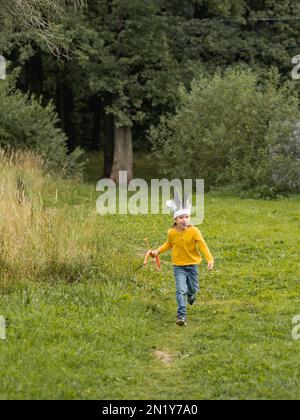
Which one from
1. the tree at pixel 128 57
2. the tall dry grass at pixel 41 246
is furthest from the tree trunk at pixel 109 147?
the tall dry grass at pixel 41 246

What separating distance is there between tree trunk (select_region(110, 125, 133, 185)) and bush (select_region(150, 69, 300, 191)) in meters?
3.60

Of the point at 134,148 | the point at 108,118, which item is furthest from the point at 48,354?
the point at 134,148

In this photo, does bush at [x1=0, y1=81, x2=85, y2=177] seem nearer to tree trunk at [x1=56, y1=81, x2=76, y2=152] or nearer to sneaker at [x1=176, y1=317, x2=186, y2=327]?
tree trunk at [x1=56, y1=81, x2=76, y2=152]

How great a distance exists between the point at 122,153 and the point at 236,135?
728 cm

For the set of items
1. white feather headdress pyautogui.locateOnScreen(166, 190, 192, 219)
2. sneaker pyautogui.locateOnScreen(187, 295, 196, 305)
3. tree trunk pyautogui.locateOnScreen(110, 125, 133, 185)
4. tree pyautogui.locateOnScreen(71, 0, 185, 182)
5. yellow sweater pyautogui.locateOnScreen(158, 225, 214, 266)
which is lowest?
sneaker pyautogui.locateOnScreen(187, 295, 196, 305)

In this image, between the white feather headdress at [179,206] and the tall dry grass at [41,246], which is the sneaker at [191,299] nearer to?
the white feather headdress at [179,206]

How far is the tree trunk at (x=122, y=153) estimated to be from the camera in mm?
31000

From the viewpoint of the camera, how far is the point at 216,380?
299 inches

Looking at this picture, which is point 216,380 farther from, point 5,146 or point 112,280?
point 5,146

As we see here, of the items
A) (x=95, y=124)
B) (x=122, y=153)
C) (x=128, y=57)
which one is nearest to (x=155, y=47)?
(x=128, y=57)

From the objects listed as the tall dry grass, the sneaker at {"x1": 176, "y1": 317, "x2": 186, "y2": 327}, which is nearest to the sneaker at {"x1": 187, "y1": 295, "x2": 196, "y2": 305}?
the sneaker at {"x1": 176, "y1": 317, "x2": 186, "y2": 327}

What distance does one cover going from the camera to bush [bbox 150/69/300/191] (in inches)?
927

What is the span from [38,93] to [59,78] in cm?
104

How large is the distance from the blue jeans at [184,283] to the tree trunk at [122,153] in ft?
68.2
